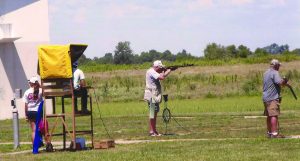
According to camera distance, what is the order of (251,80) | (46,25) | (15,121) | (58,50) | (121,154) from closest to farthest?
(121,154) → (58,50) → (15,121) → (46,25) → (251,80)

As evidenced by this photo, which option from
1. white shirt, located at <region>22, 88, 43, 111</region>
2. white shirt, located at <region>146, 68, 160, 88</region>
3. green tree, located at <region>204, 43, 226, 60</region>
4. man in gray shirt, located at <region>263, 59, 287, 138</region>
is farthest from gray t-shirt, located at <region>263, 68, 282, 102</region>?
green tree, located at <region>204, 43, 226, 60</region>

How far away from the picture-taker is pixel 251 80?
187 ft

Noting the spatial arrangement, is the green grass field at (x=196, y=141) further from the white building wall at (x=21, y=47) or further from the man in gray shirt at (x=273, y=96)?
the white building wall at (x=21, y=47)

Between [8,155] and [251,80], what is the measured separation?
38222 mm

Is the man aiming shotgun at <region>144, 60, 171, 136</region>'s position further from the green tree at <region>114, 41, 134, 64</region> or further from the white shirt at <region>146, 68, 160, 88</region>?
the green tree at <region>114, 41, 134, 64</region>

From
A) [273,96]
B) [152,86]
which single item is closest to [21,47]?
[152,86]

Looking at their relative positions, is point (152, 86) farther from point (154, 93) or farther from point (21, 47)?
point (21, 47)

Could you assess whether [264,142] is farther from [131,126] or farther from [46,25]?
[46,25]

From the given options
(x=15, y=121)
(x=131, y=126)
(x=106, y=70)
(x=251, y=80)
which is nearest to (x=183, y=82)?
(x=251, y=80)

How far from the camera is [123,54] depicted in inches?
4131

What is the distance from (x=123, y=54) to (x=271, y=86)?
8337 cm

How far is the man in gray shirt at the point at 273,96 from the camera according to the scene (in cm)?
2166

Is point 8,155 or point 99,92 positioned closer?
point 8,155

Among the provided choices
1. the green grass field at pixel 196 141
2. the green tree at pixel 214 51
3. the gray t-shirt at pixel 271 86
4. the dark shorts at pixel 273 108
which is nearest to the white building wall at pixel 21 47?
the green grass field at pixel 196 141
